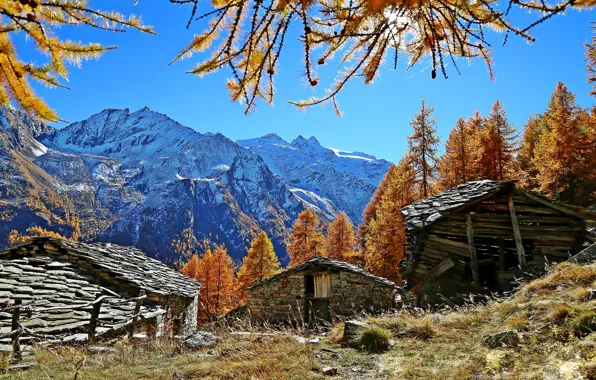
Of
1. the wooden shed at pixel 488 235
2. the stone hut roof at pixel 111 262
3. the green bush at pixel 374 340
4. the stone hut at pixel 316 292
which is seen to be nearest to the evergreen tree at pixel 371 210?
the stone hut at pixel 316 292

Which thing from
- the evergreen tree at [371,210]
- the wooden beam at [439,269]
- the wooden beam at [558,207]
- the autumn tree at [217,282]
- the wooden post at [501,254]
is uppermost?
the evergreen tree at [371,210]

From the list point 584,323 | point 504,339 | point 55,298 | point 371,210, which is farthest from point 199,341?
point 371,210

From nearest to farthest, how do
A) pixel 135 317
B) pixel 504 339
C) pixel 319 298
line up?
pixel 504 339, pixel 135 317, pixel 319 298

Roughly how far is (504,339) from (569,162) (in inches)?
963

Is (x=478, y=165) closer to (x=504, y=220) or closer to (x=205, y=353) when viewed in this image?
(x=504, y=220)

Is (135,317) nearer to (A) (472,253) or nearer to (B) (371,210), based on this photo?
(A) (472,253)

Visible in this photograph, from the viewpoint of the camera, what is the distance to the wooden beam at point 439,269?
11570 millimetres

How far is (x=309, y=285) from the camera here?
1741cm

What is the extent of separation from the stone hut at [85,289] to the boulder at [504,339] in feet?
26.0

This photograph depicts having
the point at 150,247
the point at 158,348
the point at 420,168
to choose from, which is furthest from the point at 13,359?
the point at 150,247

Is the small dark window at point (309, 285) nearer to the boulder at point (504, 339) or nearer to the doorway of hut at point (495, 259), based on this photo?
the doorway of hut at point (495, 259)

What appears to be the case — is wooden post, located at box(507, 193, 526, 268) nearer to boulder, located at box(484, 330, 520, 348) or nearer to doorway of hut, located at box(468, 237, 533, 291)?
doorway of hut, located at box(468, 237, 533, 291)

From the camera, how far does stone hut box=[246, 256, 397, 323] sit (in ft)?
53.6

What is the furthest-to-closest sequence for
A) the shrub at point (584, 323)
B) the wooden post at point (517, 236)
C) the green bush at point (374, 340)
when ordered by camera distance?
the wooden post at point (517, 236)
the green bush at point (374, 340)
the shrub at point (584, 323)
